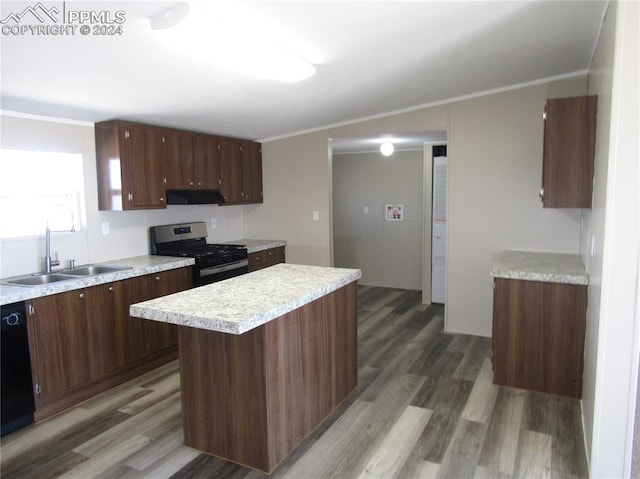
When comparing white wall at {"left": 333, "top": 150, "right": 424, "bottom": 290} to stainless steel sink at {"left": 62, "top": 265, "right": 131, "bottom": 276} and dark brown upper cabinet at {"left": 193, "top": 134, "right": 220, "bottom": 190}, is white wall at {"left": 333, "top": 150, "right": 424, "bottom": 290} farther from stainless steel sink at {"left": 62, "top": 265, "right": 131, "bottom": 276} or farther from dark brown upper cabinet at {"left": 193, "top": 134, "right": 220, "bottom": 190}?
stainless steel sink at {"left": 62, "top": 265, "right": 131, "bottom": 276}

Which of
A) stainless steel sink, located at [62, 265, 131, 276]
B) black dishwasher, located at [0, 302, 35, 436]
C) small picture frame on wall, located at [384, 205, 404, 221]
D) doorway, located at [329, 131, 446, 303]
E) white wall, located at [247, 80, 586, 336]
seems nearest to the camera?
black dishwasher, located at [0, 302, 35, 436]

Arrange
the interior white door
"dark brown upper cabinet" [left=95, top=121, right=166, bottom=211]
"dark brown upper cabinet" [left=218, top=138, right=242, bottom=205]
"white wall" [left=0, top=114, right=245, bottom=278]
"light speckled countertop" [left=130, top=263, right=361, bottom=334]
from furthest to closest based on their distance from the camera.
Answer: the interior white door → "dark brown upper cabinet" [left=218, top=138, right=242, bottom=205] → "dark brown upper cabinet" [left=95, top=121, right=166, bottom=211] → "white wall" [left=0, top=114, right=245, bottom=278] → "light speckled countertop" [left=130, top=263, right=361, bottom=334]

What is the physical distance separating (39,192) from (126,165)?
2.26 ft

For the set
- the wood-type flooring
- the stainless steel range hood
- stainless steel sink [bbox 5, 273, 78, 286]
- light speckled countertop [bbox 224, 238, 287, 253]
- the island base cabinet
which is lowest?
the wood-type flooring

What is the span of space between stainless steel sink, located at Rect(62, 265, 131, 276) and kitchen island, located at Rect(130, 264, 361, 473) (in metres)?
1.28

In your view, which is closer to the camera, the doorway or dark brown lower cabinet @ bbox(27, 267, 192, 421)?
dark brown lower cabinet @ bbox(27, 267, 192, 421)

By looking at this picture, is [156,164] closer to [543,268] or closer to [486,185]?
[486,185]

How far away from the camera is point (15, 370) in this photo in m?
2.75

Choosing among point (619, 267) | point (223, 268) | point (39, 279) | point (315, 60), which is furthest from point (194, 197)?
point (619, 267)

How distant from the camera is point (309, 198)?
212 inches

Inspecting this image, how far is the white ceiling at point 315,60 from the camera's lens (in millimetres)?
2168

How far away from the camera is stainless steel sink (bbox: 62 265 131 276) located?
3514 millimetres

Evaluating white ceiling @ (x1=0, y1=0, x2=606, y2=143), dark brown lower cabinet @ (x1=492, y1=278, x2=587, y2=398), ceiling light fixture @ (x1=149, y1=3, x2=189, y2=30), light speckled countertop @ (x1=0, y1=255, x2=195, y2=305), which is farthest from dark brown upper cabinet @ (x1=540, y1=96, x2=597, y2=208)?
light speckled countertop @ (x1=0, y1=255, x2=195, y2=305)

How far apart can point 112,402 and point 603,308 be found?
3.23 metres
